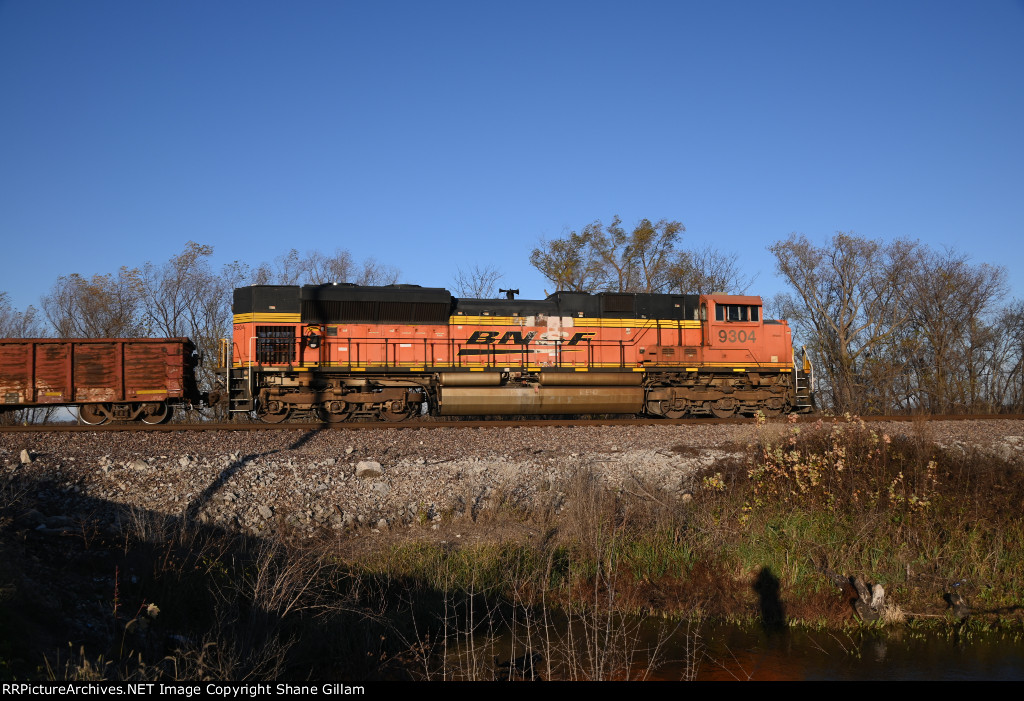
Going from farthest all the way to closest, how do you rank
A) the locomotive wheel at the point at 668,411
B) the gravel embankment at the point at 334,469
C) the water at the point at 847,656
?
the locomotive wheel at the point at 668,411, the gravel embankment at the point at 334,469, the water at the point at 847,656

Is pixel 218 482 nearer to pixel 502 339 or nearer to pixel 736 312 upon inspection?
pixel 502 339

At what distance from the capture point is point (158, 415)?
1677 centimetres

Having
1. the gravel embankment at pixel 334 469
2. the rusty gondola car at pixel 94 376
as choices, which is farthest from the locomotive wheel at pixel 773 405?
the rusty gondola car at pixel 94 376

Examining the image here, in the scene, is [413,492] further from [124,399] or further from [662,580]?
[124,399]

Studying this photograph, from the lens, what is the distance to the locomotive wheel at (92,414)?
16378 millimetres

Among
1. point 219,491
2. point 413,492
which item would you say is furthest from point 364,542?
point 219,491

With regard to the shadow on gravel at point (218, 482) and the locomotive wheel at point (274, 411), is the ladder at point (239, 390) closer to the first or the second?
the locomotive wheel at point (274, 411)

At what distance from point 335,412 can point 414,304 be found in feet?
11.5

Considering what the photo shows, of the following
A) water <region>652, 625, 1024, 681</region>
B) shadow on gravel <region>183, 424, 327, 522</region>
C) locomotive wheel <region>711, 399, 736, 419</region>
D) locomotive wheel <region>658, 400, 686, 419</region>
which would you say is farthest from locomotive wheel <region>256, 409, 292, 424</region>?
water <region>652, 625, 1024, 681</region>

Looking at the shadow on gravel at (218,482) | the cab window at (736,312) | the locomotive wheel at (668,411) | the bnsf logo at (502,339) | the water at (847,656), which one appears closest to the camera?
the water at (847,656)

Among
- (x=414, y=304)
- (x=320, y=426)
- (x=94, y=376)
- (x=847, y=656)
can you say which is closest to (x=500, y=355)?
(x=414, y=304)

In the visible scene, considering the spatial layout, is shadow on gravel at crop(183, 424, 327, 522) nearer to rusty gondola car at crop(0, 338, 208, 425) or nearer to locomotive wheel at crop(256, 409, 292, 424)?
locomotive wheel at crop(256, 409, 292, 424)

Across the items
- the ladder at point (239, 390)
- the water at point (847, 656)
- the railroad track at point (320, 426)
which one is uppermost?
the ladder at point (239, 390)

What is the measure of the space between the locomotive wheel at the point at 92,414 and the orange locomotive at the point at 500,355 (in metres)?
3.02
